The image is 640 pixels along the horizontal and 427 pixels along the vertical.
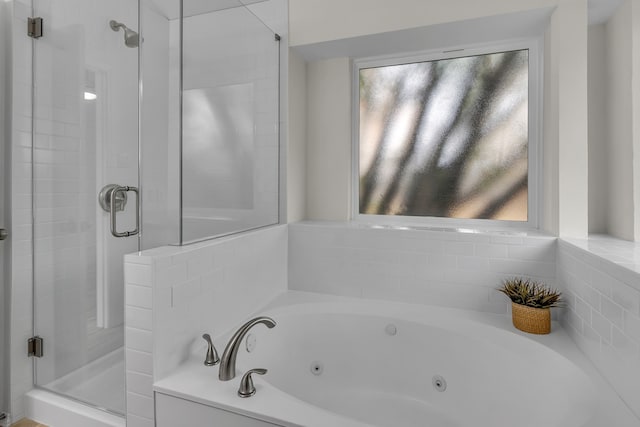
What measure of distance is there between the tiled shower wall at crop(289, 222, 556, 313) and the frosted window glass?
1.31 ft

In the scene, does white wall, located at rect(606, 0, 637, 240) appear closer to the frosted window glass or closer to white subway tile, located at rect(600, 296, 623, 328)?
the frosted window glass

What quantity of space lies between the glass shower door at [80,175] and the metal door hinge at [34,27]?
0.02 meters

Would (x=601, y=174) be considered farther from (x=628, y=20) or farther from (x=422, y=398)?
(x=422, y=398)

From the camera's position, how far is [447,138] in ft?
7.66

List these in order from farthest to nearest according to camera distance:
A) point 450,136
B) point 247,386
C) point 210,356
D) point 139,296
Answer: point 450,136, point 210,356, point 139,296, point 247,386

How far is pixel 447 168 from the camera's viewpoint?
235 cm

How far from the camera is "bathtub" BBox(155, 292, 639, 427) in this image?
1.27 metres

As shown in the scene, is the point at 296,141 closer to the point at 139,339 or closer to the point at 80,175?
the point at 80,175

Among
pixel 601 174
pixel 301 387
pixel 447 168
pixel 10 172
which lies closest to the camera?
pixel 10 172

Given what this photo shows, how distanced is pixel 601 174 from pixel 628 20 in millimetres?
785

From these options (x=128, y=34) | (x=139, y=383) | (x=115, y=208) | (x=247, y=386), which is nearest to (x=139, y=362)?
(x=139, y=383)

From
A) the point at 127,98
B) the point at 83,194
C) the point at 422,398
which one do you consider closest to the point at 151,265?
the point at 83,194

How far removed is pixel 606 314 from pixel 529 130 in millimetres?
1256

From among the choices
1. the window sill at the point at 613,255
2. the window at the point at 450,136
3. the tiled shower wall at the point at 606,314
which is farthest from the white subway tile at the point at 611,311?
Result: the window at the point at 450,136
